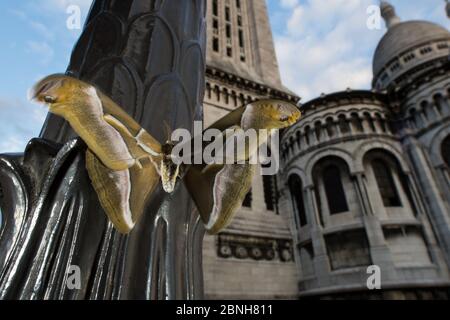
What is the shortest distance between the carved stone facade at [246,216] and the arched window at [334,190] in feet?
11.5

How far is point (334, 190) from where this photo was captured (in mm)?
14180

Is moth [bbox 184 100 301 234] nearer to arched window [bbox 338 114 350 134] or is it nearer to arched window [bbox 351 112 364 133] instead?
arched window [bbox 338 114 350 134]

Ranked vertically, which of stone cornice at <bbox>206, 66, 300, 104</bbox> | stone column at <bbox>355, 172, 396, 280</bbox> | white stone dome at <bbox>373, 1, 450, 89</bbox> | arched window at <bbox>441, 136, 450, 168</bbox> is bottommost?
stone column at <bbox>355, 172, 396, 280</bbox>

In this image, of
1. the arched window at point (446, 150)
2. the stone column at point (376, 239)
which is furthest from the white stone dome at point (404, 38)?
the stone column at point (376, 239)

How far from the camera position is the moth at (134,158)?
85 centimetres

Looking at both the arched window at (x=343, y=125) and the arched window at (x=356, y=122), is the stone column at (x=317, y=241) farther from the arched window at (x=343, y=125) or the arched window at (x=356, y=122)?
the arched window at (x=356, y=122)

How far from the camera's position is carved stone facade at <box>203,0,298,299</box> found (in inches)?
373

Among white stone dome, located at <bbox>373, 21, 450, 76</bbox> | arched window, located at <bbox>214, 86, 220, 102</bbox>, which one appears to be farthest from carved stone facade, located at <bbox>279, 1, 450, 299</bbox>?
white stone dome, located at <bbox>373, 21, 450, 76</bbox>

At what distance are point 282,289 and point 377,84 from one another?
30564mm

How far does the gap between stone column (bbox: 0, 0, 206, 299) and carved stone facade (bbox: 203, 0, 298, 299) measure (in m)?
4.49

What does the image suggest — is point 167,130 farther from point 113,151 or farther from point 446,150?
point 446,150

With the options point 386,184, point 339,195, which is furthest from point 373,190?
point 339,195

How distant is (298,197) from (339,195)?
233 cm
